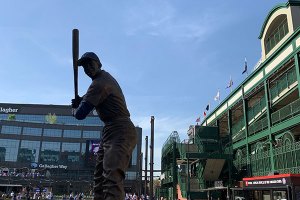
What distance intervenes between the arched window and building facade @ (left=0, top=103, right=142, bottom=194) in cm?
6080

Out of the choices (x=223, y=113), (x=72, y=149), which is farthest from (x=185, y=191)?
(x=72, y=149)

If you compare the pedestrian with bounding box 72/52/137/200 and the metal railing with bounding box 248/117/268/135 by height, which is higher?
the metal railing with bounding box 248/117/268/135

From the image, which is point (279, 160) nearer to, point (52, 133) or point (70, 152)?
point (70, 152)

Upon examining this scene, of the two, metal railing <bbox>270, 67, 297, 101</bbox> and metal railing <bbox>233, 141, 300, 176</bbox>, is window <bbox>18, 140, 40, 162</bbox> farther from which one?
metal railing <bbox>270, 67, 297, 101</bbox>

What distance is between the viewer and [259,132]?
29.3 m

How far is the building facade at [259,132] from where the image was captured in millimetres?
24094

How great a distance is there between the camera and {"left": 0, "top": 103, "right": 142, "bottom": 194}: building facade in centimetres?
8800

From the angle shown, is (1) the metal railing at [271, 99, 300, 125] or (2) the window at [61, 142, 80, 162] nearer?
(1) the metal railing at [271, 99, 300, 125]

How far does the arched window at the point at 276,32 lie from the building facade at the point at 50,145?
60.8 metres

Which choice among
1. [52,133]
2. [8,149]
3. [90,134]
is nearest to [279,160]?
[90,134]

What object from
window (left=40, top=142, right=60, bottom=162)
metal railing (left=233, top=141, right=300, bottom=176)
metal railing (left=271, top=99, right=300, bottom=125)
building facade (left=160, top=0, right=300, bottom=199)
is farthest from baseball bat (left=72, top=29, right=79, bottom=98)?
window (left=40, top=142, right=60, bottom=162)

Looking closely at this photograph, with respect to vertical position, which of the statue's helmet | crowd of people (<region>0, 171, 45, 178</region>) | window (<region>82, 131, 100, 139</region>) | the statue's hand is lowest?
the statue's hand

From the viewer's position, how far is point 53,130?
9556cm

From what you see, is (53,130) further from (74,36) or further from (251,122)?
(74,36)
